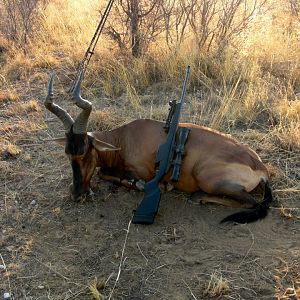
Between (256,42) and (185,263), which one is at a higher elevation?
(256,42)

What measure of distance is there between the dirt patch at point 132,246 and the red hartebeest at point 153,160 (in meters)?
0.19

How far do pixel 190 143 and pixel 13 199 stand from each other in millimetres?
2093

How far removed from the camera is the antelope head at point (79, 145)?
17.6 ft

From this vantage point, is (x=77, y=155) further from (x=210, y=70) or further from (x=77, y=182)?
(x=210, y=70)

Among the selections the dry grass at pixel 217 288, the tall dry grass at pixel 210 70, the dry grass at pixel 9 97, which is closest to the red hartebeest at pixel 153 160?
the dry grass at pixel 217 288

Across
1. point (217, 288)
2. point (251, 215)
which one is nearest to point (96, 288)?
point (217, 288)

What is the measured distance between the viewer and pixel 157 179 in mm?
5371

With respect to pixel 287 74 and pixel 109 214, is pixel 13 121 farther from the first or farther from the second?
pixel 287 74

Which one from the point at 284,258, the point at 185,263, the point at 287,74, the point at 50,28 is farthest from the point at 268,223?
the point at 50,28

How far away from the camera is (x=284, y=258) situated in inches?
182

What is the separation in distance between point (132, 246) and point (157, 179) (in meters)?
0.81

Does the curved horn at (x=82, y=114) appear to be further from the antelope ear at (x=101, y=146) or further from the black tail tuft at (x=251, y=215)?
the black tail tuft at (x=251, y=215)

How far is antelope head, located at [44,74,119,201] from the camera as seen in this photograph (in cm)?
538

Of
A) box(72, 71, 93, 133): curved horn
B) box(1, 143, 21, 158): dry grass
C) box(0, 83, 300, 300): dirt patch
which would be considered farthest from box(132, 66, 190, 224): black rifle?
box(1, 143, 21, 158): dry grass
